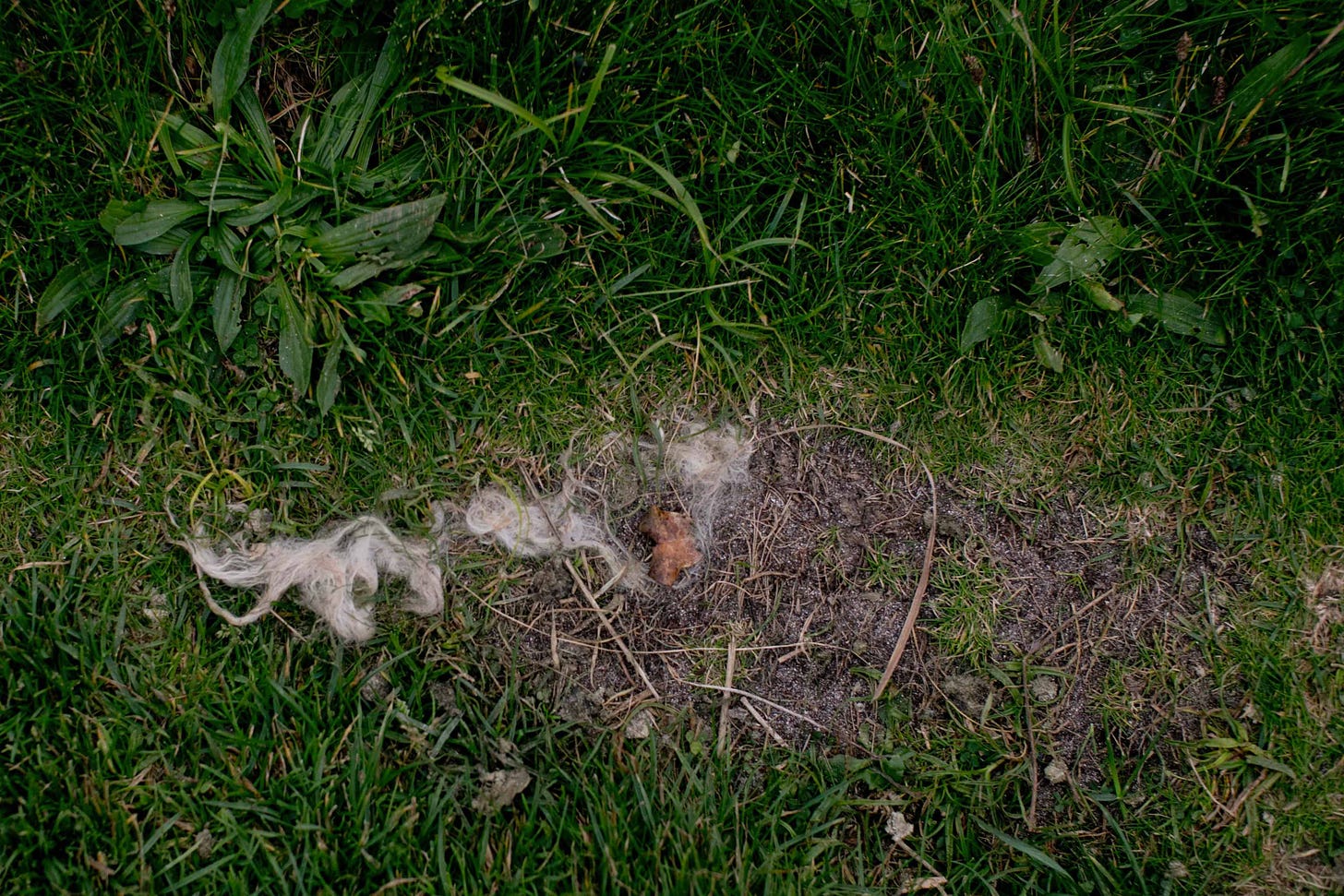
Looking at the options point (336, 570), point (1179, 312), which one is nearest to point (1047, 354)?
point (1179, 312)

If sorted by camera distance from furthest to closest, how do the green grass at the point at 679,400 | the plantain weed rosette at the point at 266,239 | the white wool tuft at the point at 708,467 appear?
1. the white wool tuft at the point at 708,467
2. the plantain weed rosette at the point at 266,239
3. the green grass at the point at 679,400

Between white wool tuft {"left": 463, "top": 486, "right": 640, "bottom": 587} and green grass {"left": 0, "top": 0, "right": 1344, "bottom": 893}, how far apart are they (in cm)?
9

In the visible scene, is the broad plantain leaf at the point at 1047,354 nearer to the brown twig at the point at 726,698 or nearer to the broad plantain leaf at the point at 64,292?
the brown twig at the point at 726,698

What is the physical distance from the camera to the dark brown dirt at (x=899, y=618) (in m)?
2.03

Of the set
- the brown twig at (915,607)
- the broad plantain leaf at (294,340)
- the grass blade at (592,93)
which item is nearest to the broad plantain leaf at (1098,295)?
the brown twig at (915,607)

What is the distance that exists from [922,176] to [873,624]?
1.10 metres

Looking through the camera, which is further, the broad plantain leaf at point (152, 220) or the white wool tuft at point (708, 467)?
the white wool tuft at point (708, 467)

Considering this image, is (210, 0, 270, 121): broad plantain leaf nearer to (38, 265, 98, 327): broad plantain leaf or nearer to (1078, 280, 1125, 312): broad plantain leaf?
(38, 265, 98, 327): broad plantain leaf

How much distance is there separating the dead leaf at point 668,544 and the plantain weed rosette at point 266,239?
735 mm

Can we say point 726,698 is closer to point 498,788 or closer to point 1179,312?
point 498,788

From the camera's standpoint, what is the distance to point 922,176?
218 centimetres

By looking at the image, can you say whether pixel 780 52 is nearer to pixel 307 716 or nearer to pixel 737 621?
pixel 737 621

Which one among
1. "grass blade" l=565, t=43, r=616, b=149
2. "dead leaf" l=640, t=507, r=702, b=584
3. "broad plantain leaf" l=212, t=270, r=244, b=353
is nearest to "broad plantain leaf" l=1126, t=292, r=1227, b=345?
"dead leaf" l=640, t=507, r=702, b=584

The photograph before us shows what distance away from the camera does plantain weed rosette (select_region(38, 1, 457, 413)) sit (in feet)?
6.48
